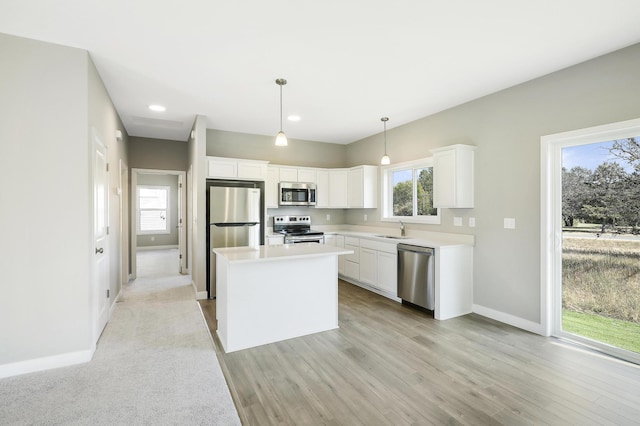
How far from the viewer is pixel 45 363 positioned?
100 inches

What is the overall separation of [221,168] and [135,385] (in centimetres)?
319

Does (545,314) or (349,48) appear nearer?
(349,48)

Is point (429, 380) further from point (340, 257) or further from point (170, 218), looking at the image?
point (170, 218)

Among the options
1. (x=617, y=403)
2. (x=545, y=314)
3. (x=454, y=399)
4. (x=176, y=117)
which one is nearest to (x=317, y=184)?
(x=176, y=117)

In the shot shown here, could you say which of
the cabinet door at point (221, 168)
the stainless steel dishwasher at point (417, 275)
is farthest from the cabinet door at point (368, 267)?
the cabinet door at point (221, 168)

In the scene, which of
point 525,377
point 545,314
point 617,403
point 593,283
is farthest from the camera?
point 545,314

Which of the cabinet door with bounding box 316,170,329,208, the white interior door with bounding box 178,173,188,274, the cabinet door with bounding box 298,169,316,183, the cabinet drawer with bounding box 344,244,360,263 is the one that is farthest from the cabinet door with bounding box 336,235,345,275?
the white interior door with bounding box 178,173,188,274

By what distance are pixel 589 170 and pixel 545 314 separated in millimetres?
1498

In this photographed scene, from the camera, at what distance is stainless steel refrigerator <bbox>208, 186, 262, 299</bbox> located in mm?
4664

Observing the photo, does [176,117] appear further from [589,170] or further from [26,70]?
[589,170]

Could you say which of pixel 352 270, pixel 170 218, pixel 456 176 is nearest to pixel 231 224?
pixel 352 270

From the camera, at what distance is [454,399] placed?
2156 mm

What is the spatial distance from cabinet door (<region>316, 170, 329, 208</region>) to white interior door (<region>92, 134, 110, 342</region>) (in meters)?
3.46

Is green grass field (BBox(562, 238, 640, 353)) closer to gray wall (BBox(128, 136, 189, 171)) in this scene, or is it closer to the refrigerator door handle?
the refrigerator door handle
